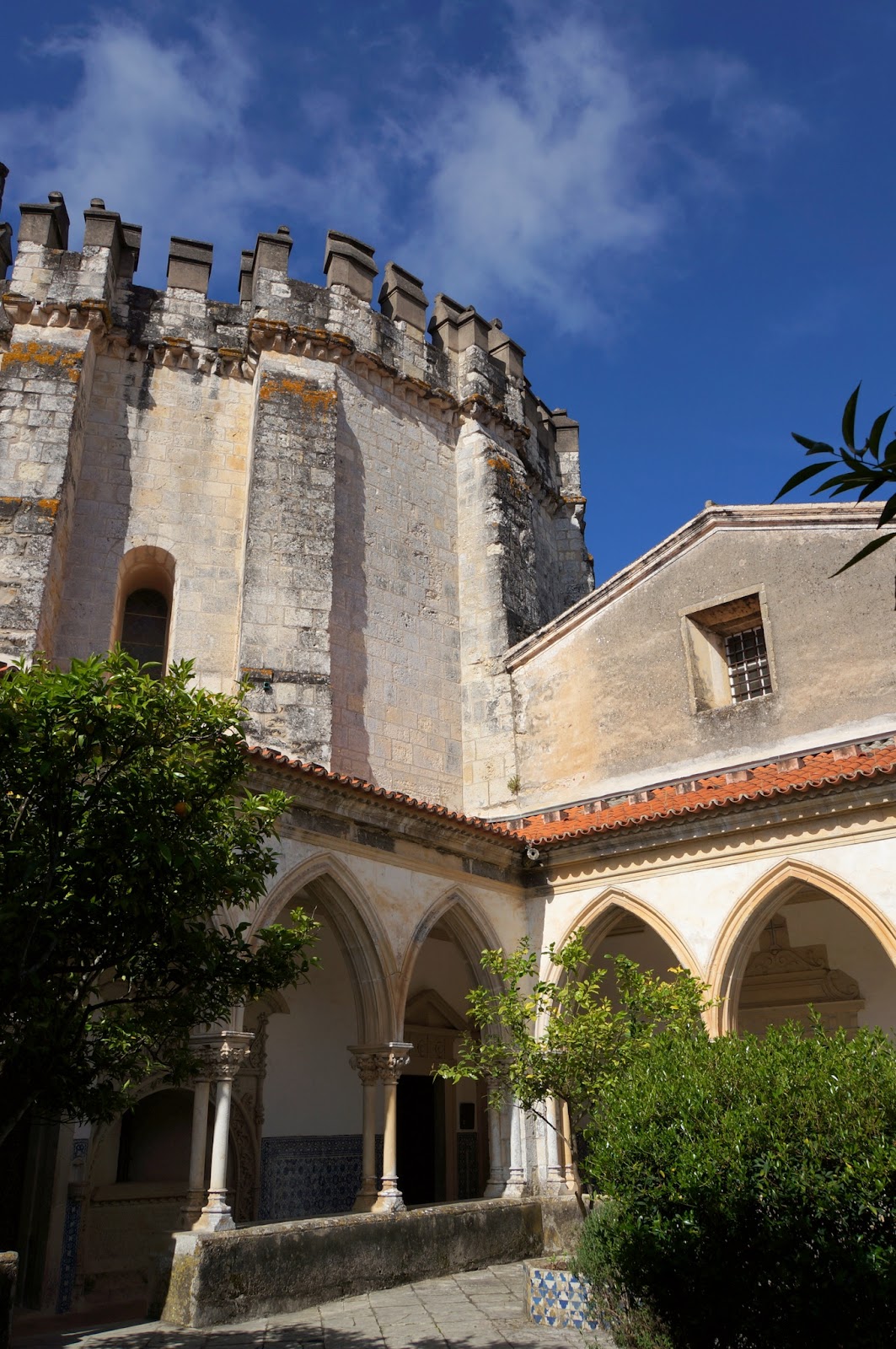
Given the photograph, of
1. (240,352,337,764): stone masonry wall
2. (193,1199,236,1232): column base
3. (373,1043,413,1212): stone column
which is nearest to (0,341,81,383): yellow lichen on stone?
(240,352,337,764): stone masonry wall

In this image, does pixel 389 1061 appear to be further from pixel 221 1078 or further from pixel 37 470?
pixel 37 470

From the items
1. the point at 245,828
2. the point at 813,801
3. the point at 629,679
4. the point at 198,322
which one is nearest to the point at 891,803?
the point at 813,801

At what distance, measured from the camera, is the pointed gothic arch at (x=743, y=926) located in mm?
10141

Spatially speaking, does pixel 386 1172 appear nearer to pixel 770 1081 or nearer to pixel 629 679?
pixel 770 1081

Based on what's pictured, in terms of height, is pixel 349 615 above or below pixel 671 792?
above

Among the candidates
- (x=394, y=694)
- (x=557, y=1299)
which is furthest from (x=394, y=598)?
(x=557, y=1299)

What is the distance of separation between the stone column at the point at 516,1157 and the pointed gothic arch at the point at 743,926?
228 centimetres

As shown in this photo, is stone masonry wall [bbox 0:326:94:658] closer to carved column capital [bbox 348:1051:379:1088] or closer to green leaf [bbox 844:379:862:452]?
carved column capital [bbox 348:1051:379:1088]

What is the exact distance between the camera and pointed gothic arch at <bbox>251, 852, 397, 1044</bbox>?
393 inches

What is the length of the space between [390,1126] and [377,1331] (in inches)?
103

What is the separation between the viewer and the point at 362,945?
33.2 feet

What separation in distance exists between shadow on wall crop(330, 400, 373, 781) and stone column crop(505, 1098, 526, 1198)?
4325 mm

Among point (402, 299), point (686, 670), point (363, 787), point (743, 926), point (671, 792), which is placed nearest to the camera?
point (363, 787)

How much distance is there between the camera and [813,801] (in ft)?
33.0
